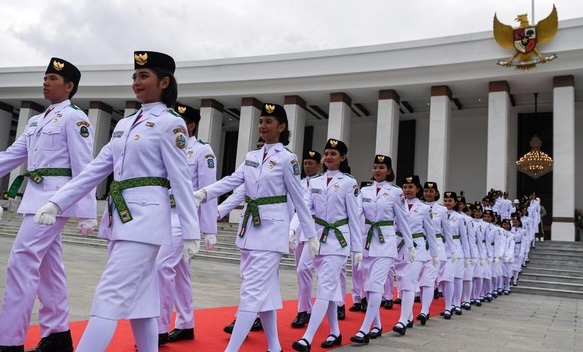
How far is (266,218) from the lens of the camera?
365cm

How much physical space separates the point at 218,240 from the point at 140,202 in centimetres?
1481

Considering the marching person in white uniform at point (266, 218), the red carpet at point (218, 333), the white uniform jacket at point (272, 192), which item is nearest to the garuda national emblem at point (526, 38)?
the red carpet at point (218, 333)

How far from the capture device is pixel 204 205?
419 cm

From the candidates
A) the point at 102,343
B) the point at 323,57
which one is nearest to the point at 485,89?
the point at 323,57

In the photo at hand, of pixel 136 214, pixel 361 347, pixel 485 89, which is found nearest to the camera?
pixel 136 214

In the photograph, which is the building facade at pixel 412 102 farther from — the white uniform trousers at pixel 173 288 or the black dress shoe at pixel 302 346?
the white uniform trousers at pixel 173 288

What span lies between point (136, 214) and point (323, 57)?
19.7 m

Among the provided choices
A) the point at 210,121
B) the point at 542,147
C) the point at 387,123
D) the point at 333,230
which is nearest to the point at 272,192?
the point at 333,230

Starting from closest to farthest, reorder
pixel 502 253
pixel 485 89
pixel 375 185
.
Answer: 1. pixel 375 185
2. pixel 502 253
3. pixel 485 89

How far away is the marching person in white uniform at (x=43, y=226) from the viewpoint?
3.05 metres

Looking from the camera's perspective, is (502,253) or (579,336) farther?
(502,253)

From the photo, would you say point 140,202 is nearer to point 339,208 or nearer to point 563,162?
point 339,208

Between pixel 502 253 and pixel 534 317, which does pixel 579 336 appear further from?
pixel 502 253

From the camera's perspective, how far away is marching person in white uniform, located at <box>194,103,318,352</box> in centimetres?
345
